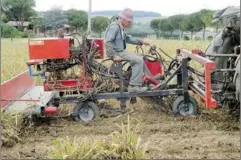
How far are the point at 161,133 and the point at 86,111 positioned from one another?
143 centimetres

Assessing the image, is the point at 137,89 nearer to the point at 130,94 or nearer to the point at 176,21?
the point at 130,94

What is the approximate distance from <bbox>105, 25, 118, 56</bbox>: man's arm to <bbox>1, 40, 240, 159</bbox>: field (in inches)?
36.1

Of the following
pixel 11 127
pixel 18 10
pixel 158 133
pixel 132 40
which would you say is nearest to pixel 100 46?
pixel 132 40

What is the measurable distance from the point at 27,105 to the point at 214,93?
2469mm

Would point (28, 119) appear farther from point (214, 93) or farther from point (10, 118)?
point (214, 93)

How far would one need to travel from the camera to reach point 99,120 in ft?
22.1

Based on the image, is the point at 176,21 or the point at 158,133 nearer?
the point at 158,133

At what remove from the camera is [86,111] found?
22.3 ft

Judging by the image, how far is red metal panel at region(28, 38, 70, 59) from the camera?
664 centimetres

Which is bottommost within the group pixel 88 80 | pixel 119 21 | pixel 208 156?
pixel 208 156

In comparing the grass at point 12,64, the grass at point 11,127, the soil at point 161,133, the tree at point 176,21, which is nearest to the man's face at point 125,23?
the soil at point 161,133

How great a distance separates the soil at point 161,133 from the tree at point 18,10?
50859 mm

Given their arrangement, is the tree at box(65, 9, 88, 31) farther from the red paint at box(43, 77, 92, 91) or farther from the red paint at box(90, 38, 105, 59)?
the red paint at box(43, 77, 92, 91)

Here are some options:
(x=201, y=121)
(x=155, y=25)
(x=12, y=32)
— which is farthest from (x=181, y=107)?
(x=155, y=25)
